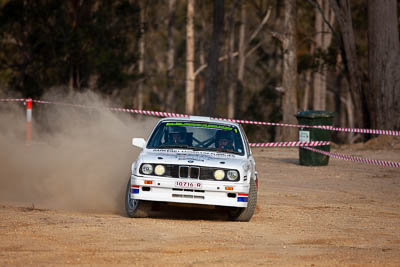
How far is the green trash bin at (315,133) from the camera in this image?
1988 centimetres

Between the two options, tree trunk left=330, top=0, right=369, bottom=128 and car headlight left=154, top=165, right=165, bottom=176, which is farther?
tree trunk left=330, top=0, right=369, bottom=128

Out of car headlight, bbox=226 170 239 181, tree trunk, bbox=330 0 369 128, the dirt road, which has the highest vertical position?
tree trunk, bbox=330 0 369 128

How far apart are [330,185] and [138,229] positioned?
8.13 m

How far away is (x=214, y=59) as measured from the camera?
1538 inches

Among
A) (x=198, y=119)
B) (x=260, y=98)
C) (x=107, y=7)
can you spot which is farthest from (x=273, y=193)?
(x=260, y=98)

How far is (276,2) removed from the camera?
2115 inches

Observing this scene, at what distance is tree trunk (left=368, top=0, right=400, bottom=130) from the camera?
27000 millimetres

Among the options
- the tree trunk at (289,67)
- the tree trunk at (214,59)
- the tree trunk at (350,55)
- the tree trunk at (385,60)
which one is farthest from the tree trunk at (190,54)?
the tree trunk at (385,60)

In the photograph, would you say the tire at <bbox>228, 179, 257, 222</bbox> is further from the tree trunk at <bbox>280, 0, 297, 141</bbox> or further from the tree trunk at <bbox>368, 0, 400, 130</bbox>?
the tree trunk at <bbox>280, 0, 297, 141</bbox>

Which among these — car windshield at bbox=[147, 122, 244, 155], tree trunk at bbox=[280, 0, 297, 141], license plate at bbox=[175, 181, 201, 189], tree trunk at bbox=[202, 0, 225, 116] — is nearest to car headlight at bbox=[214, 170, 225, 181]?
license plate at bbox=[175, 181, 201, 189]

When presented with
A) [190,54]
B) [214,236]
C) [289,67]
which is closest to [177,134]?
[214,236]

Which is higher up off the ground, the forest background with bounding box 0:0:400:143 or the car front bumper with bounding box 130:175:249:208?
the forest background with bounding box 0:0:400:143

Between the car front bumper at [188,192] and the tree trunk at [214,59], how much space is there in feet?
93.7

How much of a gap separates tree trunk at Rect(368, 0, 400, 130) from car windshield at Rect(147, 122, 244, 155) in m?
16.5
